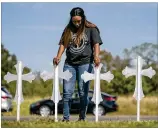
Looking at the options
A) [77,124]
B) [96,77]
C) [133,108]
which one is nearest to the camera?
[77,124]

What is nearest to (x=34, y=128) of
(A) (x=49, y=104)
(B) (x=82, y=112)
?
(B) (x=82, y=112)

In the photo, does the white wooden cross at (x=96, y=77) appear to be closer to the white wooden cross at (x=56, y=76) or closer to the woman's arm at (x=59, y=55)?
the white wooden cross at (x=56, y=76)

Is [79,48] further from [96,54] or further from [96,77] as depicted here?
[96,77]

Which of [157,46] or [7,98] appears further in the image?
[157,46]

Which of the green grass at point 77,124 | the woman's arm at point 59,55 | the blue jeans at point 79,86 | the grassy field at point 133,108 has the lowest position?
the green grass at point 77,124

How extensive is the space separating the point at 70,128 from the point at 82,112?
3.81 feet

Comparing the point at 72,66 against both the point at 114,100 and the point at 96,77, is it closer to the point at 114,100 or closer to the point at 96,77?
the point at 96,77

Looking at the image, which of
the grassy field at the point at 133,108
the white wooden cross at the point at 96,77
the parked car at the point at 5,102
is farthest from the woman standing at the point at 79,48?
the grassy field at the point at 133,108

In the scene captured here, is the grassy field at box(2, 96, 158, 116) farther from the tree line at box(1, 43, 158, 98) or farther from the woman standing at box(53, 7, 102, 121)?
the woman standing at box(53, 7, 102, 121)

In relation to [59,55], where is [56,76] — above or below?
below

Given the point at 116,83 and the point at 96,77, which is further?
the point at 116,83

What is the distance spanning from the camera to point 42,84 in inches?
976

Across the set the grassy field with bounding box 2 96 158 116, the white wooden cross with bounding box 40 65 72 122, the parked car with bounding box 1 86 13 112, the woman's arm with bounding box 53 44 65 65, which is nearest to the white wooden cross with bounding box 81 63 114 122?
the white wooden cross with bounding box 40 65 72 122

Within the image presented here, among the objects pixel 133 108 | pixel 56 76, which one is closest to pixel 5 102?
pixel 133 108
